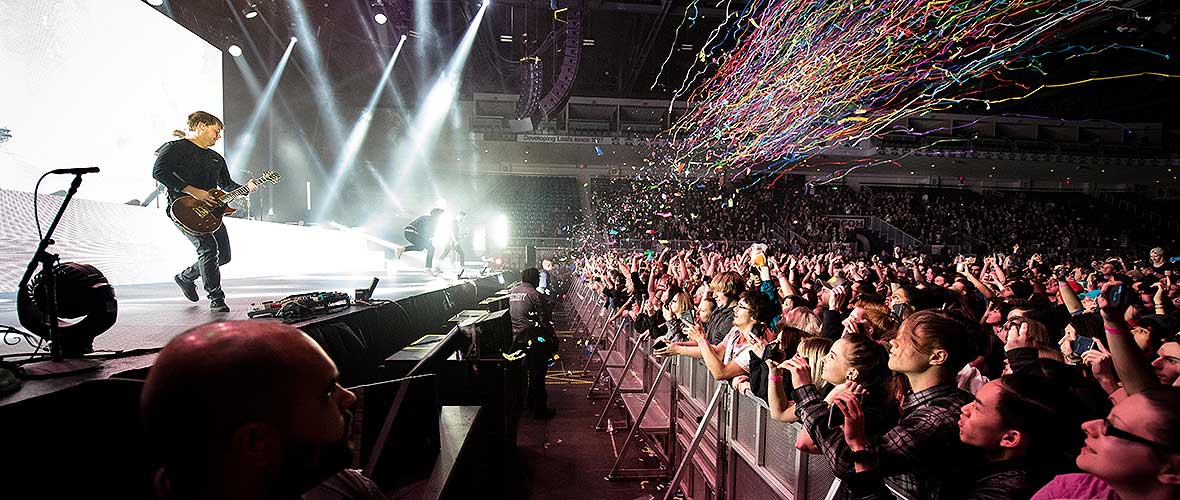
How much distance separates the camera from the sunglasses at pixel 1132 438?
3.96 ft

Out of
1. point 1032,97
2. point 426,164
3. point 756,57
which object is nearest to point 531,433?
point 756,57

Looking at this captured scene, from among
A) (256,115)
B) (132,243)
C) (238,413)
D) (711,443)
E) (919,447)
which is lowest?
(711,443)

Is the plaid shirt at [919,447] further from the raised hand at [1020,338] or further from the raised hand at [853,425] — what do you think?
the raised hand at [1020,338]

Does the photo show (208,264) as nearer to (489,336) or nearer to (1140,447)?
(489,336)

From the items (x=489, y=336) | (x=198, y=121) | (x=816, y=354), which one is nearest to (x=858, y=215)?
(x=489, y=336)

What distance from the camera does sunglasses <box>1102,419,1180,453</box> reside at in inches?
47.5

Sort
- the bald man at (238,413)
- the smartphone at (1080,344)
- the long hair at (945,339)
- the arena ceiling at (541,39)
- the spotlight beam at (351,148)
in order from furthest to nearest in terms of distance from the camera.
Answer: the spotlight beam at (351,148), the arena ceiling at (541,39), the smartphone at (1080,344), the long hair at (945,339), the bald man at (238,413)

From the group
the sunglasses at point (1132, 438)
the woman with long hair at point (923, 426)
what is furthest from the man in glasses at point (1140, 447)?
the woman with long hair at point (923, 426)

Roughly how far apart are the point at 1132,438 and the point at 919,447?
0.60 metres

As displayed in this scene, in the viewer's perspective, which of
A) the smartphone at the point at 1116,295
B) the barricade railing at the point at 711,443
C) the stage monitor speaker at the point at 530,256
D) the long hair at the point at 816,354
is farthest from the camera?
the stage monitor speaker at the point at 530,256

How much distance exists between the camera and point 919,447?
180 cm

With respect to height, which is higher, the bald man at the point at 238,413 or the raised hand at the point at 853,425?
the bald man at the point at 238,413

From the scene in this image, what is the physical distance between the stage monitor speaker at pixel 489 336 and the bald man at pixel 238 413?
121 inches

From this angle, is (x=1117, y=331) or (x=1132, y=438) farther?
(x=1117, y=331)
